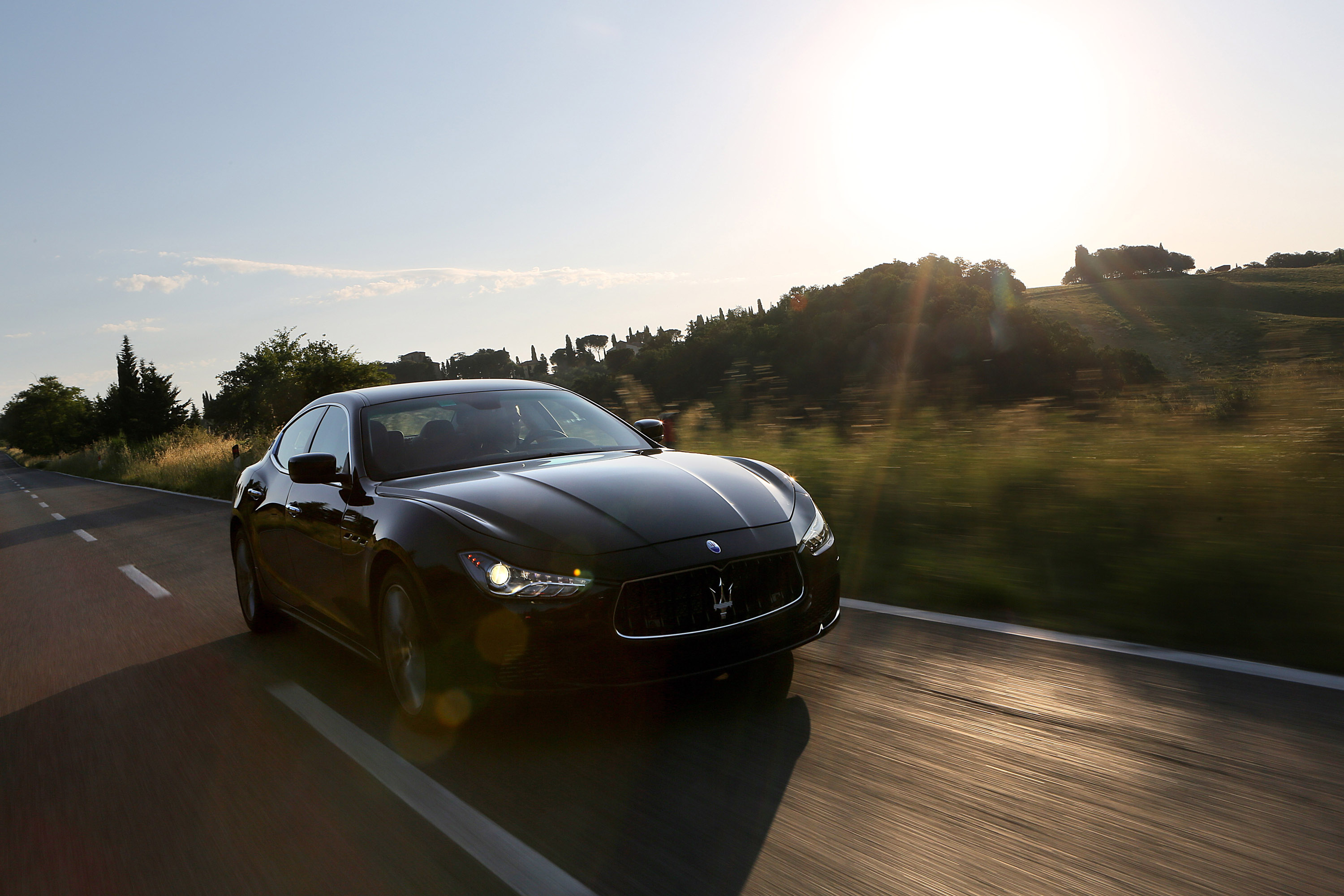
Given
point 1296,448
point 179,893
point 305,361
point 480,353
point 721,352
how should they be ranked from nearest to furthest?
point 179,893, point 1296,448, point 721,352, point 305,361, point 480,353

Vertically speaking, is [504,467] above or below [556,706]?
above

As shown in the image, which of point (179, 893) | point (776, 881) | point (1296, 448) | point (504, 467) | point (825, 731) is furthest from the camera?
point (1296, 448)

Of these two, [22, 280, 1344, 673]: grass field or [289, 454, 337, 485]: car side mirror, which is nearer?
[289, 454, 337, 485]: car side mirror

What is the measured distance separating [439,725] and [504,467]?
119 centimetres

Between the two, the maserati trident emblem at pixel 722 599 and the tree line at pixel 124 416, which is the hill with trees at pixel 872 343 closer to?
the maserati trident emblem at pixel 722 599

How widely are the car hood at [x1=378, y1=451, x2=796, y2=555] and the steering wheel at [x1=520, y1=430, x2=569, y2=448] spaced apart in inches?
13.5

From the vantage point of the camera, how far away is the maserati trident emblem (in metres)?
3.57

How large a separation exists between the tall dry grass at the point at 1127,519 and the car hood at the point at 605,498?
1.93 metres

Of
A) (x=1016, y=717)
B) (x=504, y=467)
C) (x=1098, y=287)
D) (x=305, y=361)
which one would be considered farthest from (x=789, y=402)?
(x=1098, y=287)

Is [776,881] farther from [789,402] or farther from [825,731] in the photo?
[789,402]

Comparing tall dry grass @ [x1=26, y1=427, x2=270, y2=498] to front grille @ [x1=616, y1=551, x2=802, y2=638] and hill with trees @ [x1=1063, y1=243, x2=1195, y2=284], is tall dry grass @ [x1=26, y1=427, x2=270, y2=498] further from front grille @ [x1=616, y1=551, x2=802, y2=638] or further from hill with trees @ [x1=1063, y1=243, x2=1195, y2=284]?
hill with trees @ [x1=1063, y1=243, x2=1195, y2=284]

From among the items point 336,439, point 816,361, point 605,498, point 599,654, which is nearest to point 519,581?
point 599,654

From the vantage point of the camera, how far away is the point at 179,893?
2.86 m

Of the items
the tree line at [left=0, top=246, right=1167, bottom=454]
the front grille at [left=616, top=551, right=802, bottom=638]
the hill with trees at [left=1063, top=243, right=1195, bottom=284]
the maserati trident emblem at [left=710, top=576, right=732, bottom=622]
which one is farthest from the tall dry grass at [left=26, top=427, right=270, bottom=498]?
the hill with trees at [left=1063, top=243, right=1195, bottom=284]
